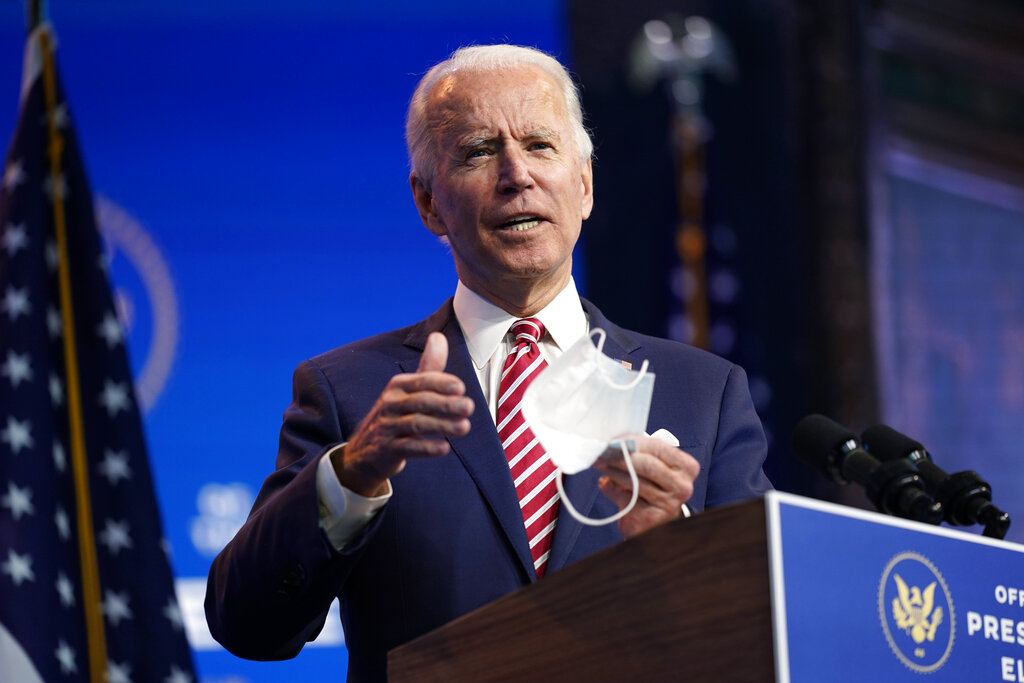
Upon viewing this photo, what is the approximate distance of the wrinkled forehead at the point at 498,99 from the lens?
6.61 feet

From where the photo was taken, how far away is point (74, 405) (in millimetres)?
2992

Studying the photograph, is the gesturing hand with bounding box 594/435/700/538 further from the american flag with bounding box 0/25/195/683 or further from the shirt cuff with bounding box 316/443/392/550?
the american flag with bounding box 0/25/195/683

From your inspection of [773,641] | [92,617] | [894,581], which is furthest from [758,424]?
[92,617]

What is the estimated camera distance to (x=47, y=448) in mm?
2893

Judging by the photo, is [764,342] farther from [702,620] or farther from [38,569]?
[702,620]

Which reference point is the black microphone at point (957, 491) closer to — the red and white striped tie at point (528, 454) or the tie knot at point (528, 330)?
the red and white striped tie at point (528, 454)

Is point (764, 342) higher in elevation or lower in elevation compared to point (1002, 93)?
lower

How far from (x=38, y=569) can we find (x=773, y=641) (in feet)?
7.53

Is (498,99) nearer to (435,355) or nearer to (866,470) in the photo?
(435,355)

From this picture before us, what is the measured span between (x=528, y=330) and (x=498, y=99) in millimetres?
421

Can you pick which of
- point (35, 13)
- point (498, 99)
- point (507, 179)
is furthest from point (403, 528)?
point (35, 13)

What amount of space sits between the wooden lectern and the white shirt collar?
69 centimetres

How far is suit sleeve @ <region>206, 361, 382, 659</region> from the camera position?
156cm

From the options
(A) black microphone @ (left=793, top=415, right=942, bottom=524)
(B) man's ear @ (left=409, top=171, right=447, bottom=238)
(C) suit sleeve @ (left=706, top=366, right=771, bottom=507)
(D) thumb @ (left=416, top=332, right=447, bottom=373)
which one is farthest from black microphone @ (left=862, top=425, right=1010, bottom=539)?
(B) man's ear @ (left=409, top=171, right=447, bottom=238)
